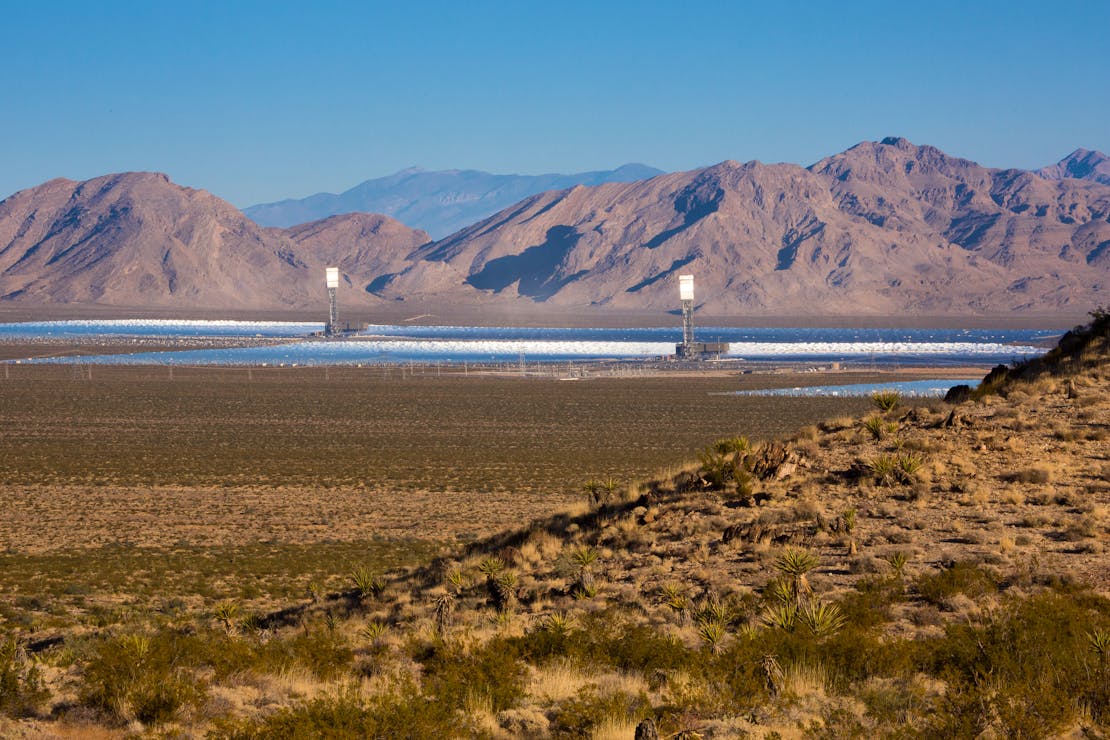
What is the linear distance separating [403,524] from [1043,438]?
15.3m

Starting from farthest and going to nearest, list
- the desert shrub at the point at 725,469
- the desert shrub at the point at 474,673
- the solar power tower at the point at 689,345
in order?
the solar power tower at the point at 689,345, the desert shrub at the point at 725,469, the desert shrub at the point at 474,673

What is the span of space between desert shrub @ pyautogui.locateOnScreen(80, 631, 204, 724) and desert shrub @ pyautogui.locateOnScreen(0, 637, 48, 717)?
385 mm

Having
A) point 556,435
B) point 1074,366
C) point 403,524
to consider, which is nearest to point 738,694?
point 1074,366

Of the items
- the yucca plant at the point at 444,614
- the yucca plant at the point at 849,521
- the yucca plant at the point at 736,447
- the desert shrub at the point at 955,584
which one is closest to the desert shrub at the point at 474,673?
the yucca plant at the point at 444,614

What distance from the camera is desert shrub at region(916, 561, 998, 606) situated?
12.3m

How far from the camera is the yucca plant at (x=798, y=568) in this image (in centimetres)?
1269

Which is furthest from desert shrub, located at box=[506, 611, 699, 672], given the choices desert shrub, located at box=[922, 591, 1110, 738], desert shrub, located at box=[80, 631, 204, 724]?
desert shrub, located at box=[80, 631, 204, 724]

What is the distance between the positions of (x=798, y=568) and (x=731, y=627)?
1044 mm

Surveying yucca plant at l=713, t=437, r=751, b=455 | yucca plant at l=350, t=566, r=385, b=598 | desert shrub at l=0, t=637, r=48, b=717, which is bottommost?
yucca plant at l=350, t=566, r=385, b=598

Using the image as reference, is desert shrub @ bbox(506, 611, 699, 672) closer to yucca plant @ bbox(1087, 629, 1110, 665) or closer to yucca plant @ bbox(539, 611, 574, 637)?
yucca plant @ bbox(539, 611, 574, 637)

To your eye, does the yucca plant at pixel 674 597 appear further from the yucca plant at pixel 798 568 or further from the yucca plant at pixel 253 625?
the yucca plant at pixel 253 625

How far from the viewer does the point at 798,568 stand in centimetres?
1282

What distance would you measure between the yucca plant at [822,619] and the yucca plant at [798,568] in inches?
18.1

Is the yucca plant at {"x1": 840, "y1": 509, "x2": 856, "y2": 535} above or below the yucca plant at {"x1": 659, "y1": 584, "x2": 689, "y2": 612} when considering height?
above
